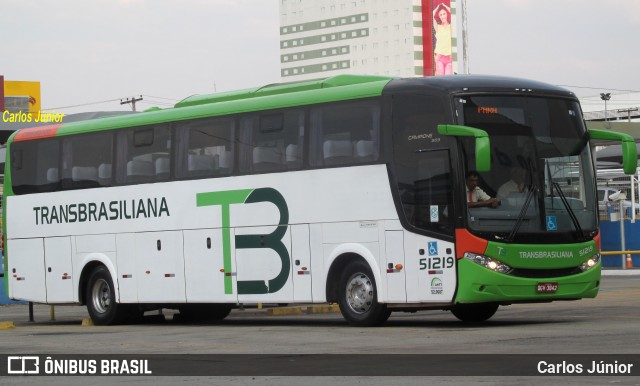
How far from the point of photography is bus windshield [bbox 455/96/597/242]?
1861cm

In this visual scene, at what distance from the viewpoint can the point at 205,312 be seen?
82.9 ft

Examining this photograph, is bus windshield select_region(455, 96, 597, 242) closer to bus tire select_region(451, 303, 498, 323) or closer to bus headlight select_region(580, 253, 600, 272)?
bus headlight select_region(580, 253, 600, 272)

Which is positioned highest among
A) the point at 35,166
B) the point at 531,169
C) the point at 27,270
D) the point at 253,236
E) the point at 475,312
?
the point at 35,166

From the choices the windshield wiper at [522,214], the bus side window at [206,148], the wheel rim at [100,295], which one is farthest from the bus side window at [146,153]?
the windshield wiper at [522,214]

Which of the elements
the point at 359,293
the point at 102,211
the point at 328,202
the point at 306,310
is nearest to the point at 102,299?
the point at 102,211

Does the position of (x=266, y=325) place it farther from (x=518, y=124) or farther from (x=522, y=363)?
(x=522, y=363)

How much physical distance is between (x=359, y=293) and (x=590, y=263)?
331 cm

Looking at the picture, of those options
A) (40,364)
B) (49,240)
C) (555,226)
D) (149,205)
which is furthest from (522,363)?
(49,240)

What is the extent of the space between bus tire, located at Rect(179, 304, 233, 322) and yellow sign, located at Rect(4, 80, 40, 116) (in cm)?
8506

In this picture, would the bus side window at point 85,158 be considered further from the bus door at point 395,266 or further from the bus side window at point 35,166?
the bus door at point 395,266

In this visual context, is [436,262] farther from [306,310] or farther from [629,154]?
[306,310]

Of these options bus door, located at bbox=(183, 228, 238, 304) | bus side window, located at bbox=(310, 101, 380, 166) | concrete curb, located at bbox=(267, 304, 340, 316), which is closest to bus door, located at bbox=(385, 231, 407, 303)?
bus side window, located at bbox=(310, 101, 380, 166)

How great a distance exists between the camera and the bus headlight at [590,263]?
1933 cm

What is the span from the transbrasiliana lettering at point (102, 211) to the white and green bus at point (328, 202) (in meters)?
0.03
